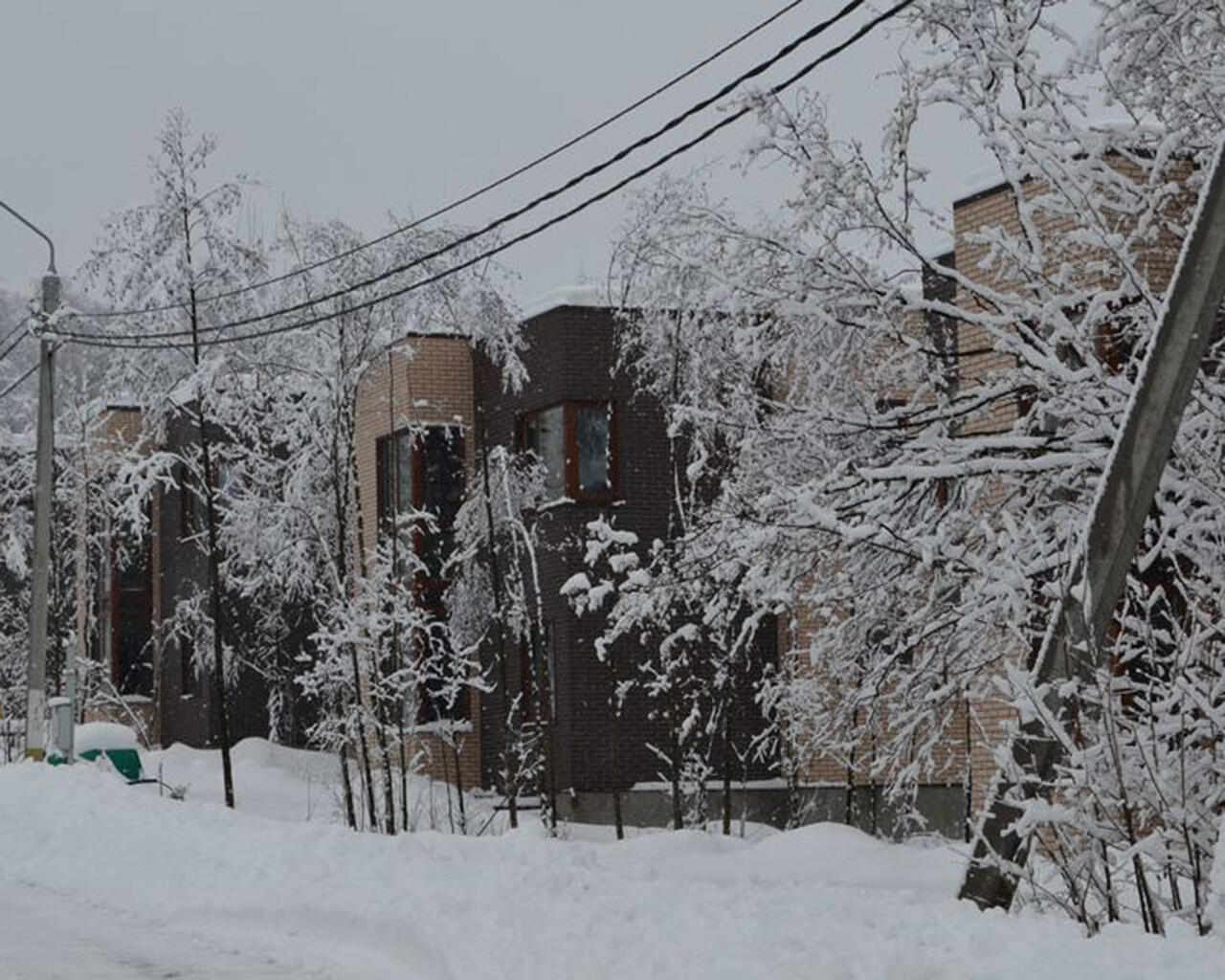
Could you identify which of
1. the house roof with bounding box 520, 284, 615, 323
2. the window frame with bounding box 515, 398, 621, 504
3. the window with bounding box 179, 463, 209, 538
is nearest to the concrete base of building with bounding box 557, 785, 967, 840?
the window frame with bounding box 515, 398, 621, 504

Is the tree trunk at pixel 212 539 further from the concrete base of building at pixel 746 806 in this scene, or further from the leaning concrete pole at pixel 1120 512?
the leaning concrete pole at pixel 1120 512

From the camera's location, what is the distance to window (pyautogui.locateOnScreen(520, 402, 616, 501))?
91.5 feet

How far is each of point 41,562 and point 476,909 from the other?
15309mm

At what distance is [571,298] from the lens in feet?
91.2

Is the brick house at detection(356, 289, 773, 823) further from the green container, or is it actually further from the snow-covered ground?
the snow-covered ground

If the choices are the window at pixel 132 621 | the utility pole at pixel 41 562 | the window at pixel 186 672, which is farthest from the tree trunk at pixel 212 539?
the window at pixel 132 621

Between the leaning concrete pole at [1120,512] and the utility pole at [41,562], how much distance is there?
1733cm

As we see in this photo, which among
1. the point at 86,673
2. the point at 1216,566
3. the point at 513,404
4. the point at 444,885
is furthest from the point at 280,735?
the point at 1216,566

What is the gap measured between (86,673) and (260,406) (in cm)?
1339

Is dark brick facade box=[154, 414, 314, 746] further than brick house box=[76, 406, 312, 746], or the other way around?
brick house box=[76, 406, 312, 746]

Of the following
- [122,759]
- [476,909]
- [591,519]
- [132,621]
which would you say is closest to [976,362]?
[476,909]

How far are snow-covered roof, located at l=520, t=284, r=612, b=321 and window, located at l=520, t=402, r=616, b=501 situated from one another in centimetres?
137

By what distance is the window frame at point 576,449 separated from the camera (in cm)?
2778

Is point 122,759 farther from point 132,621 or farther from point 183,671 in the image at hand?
point 132,621
